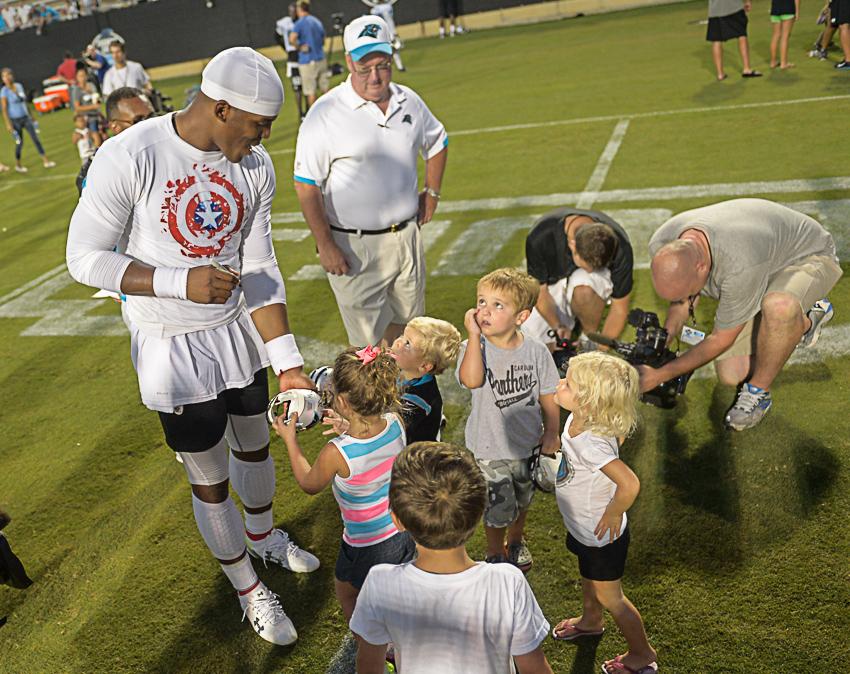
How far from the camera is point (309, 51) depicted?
583 inches

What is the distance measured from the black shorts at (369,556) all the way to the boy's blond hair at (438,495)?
0.83 m

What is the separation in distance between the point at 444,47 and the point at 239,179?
22819mm

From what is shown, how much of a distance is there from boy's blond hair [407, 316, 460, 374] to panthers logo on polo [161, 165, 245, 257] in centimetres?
103

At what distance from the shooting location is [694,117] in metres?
11.0

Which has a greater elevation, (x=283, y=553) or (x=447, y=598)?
(x=447, y=598)

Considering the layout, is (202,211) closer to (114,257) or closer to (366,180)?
(114,257)

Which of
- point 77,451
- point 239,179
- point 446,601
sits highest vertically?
point 239,179

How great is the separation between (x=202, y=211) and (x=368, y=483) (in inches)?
48.3

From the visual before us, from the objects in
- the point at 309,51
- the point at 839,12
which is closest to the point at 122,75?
the point at 309,51

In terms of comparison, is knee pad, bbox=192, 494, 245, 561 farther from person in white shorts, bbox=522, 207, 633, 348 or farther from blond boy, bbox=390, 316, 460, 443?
person in white shorts, bbox=522, 207, 633, 348

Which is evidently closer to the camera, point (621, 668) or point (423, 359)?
point (621, 668)

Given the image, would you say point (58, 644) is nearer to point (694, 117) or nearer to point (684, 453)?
point (684, 453)

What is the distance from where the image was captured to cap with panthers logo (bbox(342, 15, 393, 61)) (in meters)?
4.45

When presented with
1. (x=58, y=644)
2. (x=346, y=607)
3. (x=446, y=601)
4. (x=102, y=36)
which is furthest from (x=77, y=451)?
(x=102, y=36)
